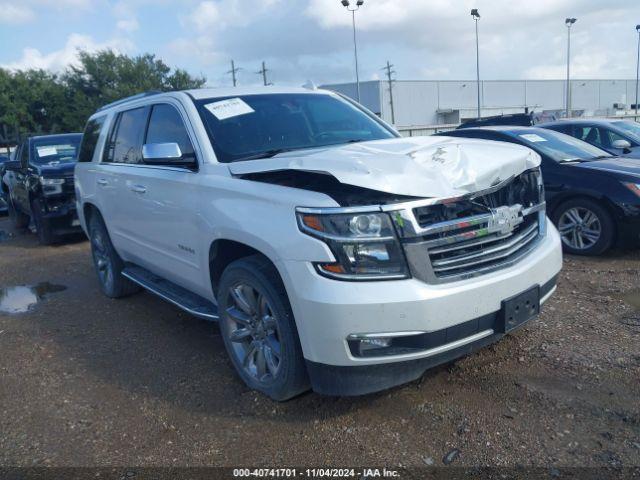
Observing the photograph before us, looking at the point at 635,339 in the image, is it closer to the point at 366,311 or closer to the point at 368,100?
the point at 366,311

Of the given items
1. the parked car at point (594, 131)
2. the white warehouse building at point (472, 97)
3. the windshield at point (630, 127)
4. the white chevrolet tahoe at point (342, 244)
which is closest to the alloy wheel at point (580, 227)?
the white chevrolet tahoe at point (342, 244)

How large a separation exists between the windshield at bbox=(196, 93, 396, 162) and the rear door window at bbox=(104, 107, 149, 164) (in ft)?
3.14

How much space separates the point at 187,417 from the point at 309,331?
43.3 inches

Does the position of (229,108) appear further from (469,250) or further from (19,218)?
(19,218)

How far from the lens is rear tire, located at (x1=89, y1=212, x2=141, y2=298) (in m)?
5.57

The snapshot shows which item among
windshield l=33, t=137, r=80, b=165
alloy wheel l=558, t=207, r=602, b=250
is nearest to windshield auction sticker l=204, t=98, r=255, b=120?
alloy wheel l=558, t=207, r=602, b=250

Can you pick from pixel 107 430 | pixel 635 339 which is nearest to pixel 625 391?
pixel 635 339

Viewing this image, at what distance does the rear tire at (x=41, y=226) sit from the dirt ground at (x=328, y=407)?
180 inches

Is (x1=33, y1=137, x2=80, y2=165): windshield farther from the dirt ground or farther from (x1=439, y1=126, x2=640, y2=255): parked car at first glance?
(x1=439, y1=126, x2=640, y2=255): parked car

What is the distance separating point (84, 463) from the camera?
2.87 metres

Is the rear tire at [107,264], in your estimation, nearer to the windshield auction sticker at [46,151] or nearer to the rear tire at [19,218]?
the windshield auction sticker at [46,151]

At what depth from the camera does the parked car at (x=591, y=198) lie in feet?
18.9

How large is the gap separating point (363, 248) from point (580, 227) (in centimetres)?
448

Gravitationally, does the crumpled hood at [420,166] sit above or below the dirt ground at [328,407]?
above
